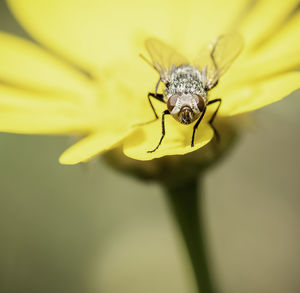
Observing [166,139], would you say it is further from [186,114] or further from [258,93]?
[258,93]

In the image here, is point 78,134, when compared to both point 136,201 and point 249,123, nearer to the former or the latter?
point 249,123

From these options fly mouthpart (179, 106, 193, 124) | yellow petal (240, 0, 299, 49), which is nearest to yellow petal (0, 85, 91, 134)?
fly mouthpart (179, 106, 193, 124)

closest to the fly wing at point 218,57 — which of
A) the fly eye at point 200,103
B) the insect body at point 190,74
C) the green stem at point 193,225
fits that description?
the insect body at point 190,74

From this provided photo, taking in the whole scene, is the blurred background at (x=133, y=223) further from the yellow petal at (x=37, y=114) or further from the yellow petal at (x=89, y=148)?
the yellow petal at (x=89, y=148)

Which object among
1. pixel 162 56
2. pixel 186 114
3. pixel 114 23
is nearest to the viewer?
pixel 186 114

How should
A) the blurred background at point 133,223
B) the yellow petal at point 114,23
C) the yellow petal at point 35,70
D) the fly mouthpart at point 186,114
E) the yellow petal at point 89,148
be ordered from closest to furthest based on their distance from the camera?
the yellow petal at point 89,148, the fly mouthpart at point 186,114, the yellow petal at point 35,70, the yellow petal at point 114,23, the blurred background at point 133,223

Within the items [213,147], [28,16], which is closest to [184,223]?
[213,147]

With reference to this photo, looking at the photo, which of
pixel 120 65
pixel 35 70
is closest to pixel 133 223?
pixel 120 65
